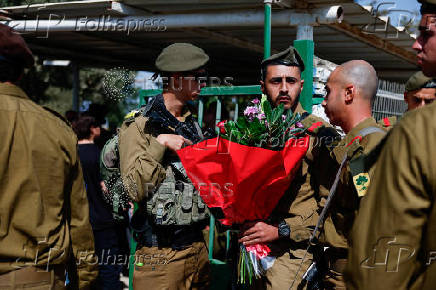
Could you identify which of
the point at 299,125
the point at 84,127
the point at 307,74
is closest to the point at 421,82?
the point at 307,74

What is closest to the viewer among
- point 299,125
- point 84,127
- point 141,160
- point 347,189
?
point 347,189

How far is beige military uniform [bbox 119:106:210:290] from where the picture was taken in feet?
10.2

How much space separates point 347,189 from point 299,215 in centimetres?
58

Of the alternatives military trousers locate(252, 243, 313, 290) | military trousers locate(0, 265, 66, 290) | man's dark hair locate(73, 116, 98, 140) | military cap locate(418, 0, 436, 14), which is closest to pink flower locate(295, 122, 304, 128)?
Answer: military trousers locate(252, 243, 313, 290)

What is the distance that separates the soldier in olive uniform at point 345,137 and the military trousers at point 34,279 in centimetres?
141

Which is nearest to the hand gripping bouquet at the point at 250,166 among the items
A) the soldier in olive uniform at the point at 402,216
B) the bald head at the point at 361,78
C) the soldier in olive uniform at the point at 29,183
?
the bald head at the point at 361,78

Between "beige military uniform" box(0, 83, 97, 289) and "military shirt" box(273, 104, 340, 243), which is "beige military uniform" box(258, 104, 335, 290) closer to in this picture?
"military shirt" box(273, 104, 340, 243)

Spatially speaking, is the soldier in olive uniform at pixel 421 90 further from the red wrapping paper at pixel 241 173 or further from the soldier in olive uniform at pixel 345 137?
the red wrapping paper at pixel 241 173

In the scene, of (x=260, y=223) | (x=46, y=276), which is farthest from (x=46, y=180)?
(x=260, y=223)

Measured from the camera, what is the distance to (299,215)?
2.95m

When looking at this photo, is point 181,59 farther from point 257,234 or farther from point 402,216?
point 402,216

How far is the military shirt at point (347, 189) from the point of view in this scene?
7.55 ft

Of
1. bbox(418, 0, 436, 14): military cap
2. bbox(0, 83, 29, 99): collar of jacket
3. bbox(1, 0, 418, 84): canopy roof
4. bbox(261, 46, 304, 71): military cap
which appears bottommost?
bbox(0, 83, 29, 99): collar of jacket

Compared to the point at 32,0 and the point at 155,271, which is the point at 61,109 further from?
the point at 155,271
